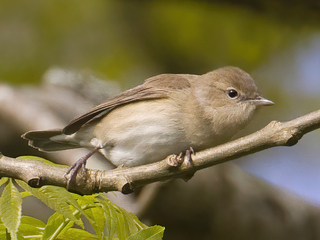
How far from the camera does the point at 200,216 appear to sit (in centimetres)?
98

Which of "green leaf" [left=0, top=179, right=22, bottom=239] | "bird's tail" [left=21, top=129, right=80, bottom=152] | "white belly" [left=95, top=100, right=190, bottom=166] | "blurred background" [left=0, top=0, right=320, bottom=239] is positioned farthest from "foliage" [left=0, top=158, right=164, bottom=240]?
"blurred background" [left=0, top=0, right=320, bottom=239]

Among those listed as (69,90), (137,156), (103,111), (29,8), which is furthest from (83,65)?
(137,156)

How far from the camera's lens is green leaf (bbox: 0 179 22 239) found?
367mm

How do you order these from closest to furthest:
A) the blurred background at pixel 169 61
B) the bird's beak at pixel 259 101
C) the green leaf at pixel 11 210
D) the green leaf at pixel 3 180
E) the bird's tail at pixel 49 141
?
the green leaf at pixel 11 210, the green leaf at pixel 3 180, the bird's beak at pixel 259 101, the bird's tail at pixel 49 141, the blurred background at pixel 169 61

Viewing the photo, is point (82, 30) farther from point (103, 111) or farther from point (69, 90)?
point (103, 111)

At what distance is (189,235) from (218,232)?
95mm

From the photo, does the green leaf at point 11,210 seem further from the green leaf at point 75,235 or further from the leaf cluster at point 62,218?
the green leaf at point 75,235

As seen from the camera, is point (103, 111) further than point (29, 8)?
No

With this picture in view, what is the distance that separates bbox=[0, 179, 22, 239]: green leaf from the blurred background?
24.3 inches

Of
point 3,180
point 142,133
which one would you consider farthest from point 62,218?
point 142,133

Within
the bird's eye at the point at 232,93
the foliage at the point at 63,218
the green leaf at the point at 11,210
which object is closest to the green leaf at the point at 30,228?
the foliage at the point at 63,218

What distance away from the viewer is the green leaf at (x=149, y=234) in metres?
0.44

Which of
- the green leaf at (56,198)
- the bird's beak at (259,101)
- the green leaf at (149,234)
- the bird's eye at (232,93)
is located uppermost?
the bird's eye at (232,93)

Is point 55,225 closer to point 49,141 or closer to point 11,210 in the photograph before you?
point 11,210
